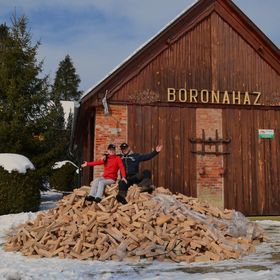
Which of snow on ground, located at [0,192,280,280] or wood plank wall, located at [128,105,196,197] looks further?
wood plank wall, located at [128,105,196,197]

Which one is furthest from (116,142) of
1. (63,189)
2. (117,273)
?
(63,189)

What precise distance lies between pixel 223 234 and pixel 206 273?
7.93ft

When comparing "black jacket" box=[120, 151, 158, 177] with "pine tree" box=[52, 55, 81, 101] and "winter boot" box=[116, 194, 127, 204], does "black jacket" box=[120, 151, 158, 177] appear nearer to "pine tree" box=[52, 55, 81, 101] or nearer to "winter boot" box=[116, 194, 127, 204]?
"winter boot" box=[116, 194, 127, 204]

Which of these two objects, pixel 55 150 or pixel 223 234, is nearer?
pixel 223 234

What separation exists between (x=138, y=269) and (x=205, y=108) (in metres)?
8.27

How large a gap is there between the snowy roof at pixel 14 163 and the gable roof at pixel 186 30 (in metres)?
3.11

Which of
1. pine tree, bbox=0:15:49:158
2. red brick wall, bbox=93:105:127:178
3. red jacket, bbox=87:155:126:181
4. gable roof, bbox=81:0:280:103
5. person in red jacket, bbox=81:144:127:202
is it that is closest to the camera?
person in red jacket, bbox=81:144:127:202

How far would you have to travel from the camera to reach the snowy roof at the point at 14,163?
13602 mm

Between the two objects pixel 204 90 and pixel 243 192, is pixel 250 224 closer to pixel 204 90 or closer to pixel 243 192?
pixel 243 192

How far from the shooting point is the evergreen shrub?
1305 centimetres

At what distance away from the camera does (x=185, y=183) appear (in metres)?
13.3

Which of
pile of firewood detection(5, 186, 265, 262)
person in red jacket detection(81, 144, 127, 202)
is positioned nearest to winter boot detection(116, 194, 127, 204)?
pile of firewood detection(5, 186, 265, 262)

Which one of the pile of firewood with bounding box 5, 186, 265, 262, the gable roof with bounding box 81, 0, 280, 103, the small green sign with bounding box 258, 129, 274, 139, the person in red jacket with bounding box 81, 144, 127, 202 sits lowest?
the pile of firewood with bounding box 5, 186, 265, 262

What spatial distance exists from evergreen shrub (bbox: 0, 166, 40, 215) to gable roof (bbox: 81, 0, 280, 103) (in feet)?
10.2
